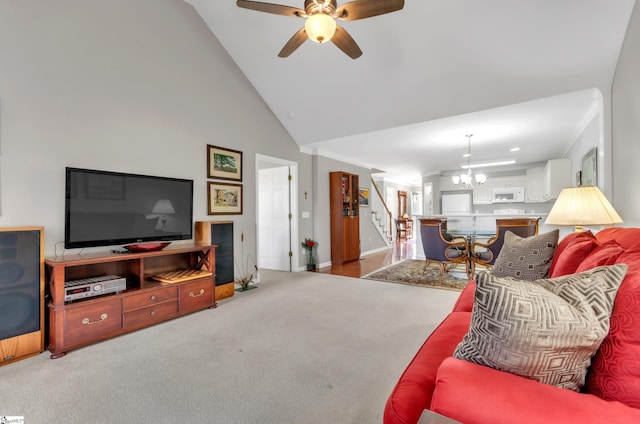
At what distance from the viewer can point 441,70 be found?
10.8ft

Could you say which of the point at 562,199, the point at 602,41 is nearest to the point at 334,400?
the point at 562,199

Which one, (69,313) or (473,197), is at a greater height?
(473,197)

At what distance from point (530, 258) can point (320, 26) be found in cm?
219

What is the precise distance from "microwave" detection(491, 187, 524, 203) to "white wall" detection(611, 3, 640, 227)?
4.84 meters

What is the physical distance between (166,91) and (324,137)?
2459mm

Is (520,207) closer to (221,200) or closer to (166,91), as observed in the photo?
(221,200)

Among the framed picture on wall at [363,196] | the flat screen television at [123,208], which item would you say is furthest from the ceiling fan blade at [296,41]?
the framed picture on wall at [363,196]

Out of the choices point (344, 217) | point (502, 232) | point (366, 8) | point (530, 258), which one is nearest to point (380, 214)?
point (344, 217)

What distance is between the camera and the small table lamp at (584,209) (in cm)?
234

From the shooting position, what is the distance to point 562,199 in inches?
102

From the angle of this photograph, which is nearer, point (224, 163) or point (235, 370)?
Result: point (235, 370)

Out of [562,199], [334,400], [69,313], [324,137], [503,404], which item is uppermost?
[324,137]

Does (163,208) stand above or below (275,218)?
above

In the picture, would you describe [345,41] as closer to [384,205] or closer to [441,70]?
[441,70]
